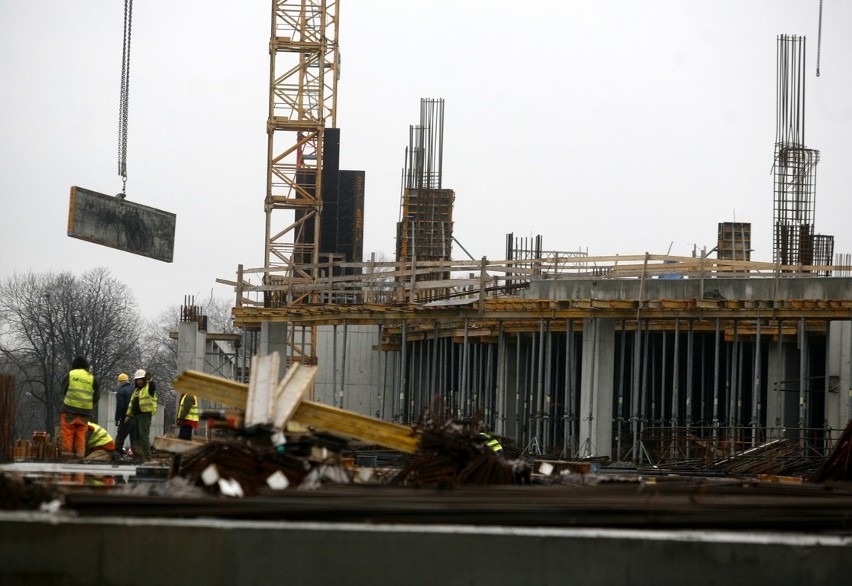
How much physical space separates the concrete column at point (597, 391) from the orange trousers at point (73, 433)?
1030 centimetres

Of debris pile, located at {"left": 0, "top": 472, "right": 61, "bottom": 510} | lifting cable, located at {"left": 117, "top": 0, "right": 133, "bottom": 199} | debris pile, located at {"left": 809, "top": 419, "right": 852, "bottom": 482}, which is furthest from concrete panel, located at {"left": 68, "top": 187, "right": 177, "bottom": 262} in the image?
debris pile, located at {"left": 809, "top": 419, "right": 852, "bottom": 482}

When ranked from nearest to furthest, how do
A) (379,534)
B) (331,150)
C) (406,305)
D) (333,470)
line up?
(379,534)
(333,470)
(406,305)
(331,150)

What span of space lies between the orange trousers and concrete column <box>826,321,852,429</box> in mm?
13939

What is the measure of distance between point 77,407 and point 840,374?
574 inches

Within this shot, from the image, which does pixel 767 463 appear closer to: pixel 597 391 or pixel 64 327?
pixel 597 391

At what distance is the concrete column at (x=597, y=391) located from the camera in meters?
24.6

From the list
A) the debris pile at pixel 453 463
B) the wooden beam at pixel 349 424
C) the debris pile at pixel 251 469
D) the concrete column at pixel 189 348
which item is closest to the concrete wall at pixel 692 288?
the concrete column at pixel 189 348

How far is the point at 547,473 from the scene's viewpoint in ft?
36.1

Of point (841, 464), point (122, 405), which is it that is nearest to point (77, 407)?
point (122, 405)

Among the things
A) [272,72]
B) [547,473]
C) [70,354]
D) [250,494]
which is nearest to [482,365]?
[272,72]

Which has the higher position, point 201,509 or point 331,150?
point 331,150

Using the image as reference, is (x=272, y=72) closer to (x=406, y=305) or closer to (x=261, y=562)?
(x=406, y=305)

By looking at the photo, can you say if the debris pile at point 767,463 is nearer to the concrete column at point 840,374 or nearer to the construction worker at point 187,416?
the concrete column at point 840,374

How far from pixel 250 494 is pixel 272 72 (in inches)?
1439
